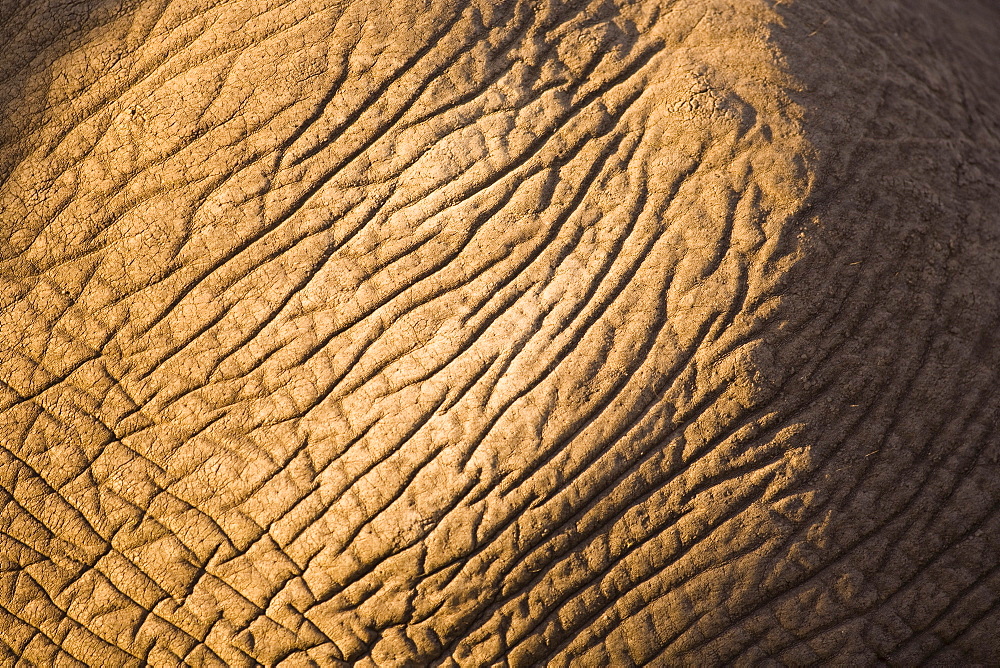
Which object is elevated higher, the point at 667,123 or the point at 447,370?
the point at 667,123

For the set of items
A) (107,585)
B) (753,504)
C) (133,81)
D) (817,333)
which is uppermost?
(133,81)

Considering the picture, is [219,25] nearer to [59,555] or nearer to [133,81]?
[133,81]

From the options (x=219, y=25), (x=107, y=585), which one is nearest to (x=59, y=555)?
(x=107, y=585)

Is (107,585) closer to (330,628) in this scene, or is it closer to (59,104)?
(330,628)

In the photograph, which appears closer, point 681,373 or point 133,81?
point 681,373

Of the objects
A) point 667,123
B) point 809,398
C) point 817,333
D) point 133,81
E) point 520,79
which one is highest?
point 133,81

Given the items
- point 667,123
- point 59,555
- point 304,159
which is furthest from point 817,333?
point 59,555
